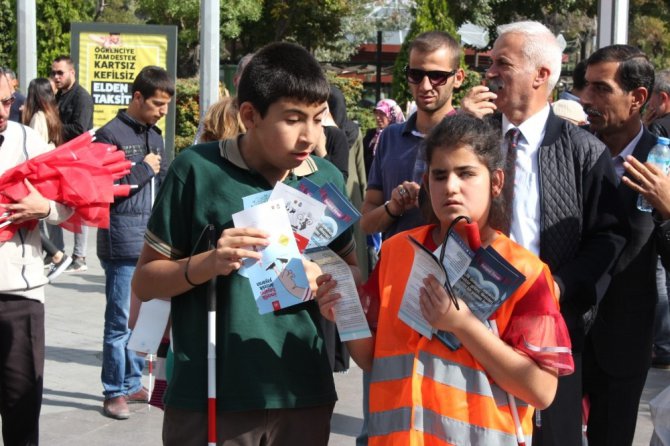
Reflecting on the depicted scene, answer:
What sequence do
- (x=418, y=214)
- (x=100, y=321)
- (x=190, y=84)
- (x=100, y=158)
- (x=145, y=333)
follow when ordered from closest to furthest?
1. (x=145, y=333)
2. (x=418, y=214)
3. (x=100, y=158)
4. (x=100, y=321)
5. (x=190, y=84)

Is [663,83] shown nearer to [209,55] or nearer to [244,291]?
[209,55]

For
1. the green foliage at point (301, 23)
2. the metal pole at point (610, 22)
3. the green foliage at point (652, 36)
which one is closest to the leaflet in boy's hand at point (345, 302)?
the metal pole at point (610, 22)

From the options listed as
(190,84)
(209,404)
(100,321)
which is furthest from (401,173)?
Answer: (190,84)

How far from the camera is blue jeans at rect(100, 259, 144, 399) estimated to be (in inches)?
277

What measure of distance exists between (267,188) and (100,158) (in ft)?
6.59

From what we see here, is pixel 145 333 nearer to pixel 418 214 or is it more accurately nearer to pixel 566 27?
pixel 418 214

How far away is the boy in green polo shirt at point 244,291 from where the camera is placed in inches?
128

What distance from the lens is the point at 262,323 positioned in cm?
330

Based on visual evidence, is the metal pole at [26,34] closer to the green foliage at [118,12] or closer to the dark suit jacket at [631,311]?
the dark suit jacket at [631,311]

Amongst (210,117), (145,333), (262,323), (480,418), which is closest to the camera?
(480,418)

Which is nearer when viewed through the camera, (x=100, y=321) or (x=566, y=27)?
(x=100, y=321)

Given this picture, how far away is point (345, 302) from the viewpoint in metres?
3.18

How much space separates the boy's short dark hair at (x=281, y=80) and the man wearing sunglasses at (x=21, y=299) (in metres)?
1.85

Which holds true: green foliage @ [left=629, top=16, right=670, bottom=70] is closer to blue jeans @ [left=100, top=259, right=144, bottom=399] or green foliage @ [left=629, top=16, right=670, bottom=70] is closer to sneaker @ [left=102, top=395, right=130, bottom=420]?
blue jeans @ [left=100, top=259, right=144, bottom=399]
